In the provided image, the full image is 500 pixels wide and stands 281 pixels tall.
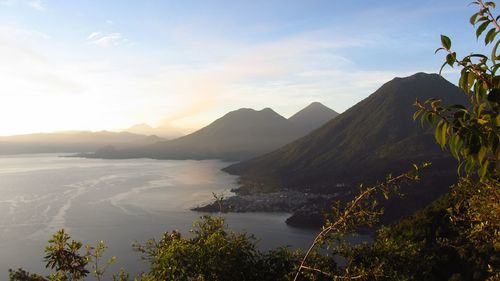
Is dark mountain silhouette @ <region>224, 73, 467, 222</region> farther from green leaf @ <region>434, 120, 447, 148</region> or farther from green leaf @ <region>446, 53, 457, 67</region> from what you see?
green leaf @ <region>434, 120, 447, 148</region>

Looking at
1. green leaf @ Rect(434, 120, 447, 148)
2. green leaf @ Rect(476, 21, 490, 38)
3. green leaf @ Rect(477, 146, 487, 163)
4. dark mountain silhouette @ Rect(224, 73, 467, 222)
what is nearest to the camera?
green leaf @ Rect(434, 120, 447, 148)

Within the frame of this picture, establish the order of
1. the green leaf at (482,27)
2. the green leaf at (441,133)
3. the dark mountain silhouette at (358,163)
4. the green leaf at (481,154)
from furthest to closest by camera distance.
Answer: the dark mountain silhouette at (358,163)
the green leaf at (482,27)
the green leaf at (481,154)
the green leaf at (441,133)

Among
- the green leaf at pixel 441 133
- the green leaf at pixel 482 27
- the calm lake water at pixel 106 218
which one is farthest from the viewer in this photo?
the calm lake water at pixel 106 218

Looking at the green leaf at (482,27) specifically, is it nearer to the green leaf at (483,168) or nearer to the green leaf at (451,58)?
the green leaf at (451,58)

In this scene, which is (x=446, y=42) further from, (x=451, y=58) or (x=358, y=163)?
(x=358, y=163)

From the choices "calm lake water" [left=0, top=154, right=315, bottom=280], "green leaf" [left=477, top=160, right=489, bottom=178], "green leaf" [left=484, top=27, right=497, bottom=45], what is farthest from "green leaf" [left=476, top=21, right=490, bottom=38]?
"calm lake water" [left=0, top=154, right=315, bottom=280]

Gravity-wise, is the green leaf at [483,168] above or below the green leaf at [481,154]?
below

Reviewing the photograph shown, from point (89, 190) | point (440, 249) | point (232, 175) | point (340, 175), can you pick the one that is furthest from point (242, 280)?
point (232, 175)

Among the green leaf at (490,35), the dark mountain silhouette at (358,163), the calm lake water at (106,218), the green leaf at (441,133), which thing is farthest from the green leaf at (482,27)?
the dark mountain silhouette at (358,163)

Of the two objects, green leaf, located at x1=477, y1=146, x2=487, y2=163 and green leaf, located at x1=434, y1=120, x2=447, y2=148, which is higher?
green leaf, located at x1=434, y1=120, x2=447, y2=148

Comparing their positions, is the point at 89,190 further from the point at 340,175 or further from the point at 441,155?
the point at 441,155

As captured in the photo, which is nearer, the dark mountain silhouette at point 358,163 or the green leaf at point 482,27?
the green leaf at point 482,27
